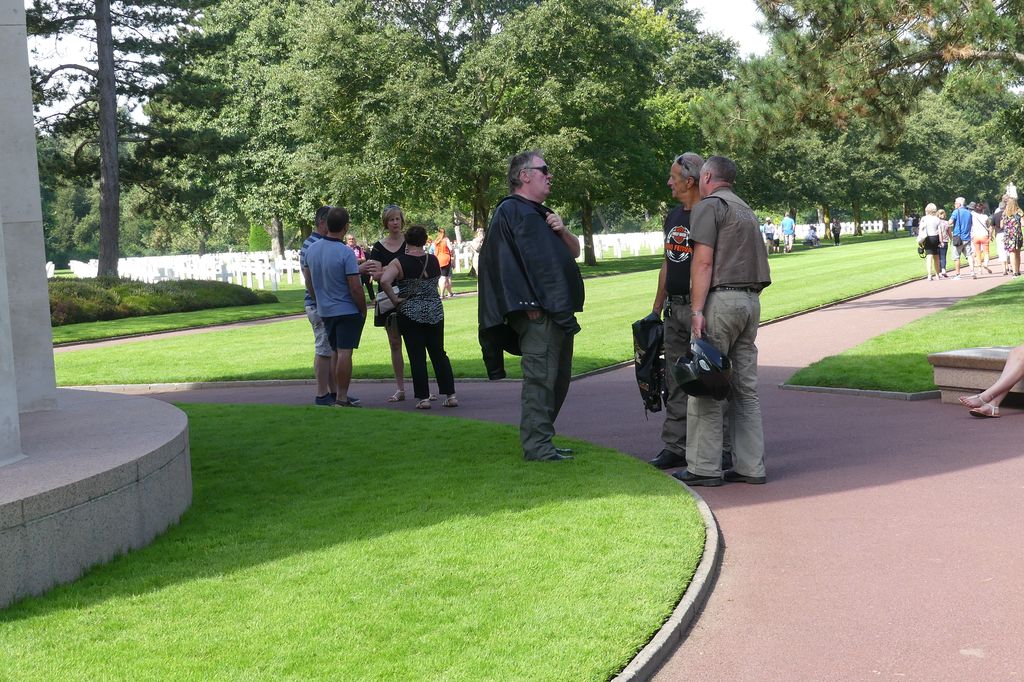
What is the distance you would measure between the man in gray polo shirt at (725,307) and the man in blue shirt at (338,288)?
14.4ft

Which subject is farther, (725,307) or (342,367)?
(342,367)

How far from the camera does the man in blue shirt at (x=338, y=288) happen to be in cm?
1108

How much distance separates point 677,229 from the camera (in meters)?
7.82

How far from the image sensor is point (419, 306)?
11.5 meters

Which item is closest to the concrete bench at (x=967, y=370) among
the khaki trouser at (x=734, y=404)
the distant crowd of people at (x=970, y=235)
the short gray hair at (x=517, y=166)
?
the khaki trouser at (x=734, y=404)

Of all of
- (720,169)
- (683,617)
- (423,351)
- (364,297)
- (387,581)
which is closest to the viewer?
(683,617)

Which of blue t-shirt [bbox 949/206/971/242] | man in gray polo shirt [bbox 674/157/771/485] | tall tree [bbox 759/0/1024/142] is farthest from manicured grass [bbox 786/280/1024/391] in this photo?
blue t-shirt [bbox 949/206/971/242]

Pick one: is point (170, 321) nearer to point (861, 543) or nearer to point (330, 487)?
point (330, 487)

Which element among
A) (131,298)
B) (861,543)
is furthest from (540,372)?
(131,298)

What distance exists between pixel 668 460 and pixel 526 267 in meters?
1.75

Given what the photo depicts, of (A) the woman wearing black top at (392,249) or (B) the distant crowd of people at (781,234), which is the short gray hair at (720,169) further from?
(B) the distant crowd of people at (781,234)

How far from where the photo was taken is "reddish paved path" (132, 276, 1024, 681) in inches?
178

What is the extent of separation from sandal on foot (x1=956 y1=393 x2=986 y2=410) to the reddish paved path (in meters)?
0.11

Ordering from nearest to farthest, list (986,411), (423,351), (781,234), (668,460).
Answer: (668,460)
(986,411)
(423,351)
(781,234)
